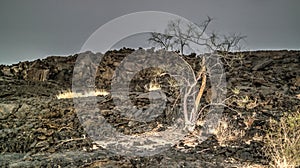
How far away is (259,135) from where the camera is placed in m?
9.60

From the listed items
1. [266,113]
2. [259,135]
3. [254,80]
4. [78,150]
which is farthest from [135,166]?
[254,80]

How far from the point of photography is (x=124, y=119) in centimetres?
1175

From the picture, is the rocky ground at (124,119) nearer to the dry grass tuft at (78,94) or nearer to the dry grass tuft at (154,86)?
the dry grass tuft at (154,86)

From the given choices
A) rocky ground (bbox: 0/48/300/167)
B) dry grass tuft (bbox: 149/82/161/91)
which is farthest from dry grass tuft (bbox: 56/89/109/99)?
dry grass tuft (bbox: 149/82/161/91)

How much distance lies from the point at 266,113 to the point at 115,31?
5.91 m

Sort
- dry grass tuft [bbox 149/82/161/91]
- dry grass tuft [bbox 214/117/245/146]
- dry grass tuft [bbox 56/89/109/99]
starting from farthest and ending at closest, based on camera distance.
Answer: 1. dry grass tuft [bbox 149/82/161/91]
2. dry grass tuft [bbox 56/89/109/99]
3. dry grass tuft [bbox 214/117/245/146]

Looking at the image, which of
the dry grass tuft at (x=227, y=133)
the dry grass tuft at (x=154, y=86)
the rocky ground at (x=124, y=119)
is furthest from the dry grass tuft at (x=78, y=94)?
the dry grass tuft at (x=227, y=133)

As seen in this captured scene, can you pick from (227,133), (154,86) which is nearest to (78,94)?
(154,86)

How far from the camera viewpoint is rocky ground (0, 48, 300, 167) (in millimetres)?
7715

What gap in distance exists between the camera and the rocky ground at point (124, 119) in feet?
25.3

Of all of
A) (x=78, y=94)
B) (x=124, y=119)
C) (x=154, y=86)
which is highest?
(x=154, y=86)

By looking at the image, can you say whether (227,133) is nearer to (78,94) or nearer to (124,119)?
(124,119)

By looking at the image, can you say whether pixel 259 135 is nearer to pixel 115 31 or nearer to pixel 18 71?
pixel 115 31

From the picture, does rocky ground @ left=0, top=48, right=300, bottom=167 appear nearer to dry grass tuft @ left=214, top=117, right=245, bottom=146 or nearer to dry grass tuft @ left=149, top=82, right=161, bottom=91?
dry grass tuft @ left=214, top=117, right=245, bottom=146
